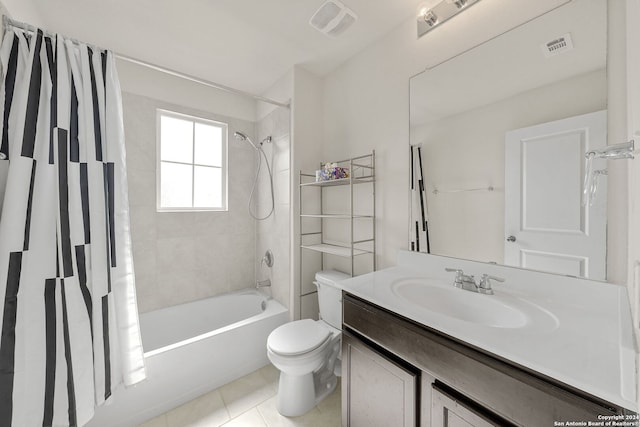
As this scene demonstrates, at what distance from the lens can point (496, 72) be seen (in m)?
1.10

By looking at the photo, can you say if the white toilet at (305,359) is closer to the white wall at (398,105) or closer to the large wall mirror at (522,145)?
the white wall at (398,105)

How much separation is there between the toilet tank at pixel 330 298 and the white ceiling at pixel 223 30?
1.68 meters

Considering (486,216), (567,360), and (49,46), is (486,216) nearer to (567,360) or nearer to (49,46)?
(567,360)

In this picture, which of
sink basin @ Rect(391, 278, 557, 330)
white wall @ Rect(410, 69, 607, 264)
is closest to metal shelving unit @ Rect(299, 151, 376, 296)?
white wall @ Rect(410, 69, 607, 264)

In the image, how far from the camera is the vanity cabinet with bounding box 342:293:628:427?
0.53 m

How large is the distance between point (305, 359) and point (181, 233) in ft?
5.17

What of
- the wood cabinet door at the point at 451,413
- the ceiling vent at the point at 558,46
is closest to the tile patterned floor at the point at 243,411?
the wood cabinet door at the point at 451,413

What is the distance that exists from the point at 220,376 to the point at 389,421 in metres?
1.23

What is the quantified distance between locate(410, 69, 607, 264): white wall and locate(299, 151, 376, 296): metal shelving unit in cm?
39

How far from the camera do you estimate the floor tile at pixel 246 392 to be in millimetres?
1426

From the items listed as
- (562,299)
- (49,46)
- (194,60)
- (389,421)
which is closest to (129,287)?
(49,46)

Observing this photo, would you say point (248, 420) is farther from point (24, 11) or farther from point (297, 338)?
point (24, 11)

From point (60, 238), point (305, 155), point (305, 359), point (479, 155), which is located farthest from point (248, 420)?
point (479, 155)

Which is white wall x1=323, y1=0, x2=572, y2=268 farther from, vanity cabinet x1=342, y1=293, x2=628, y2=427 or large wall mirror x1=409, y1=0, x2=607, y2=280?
vanity cabinet x1=342, y1=293, x2=628, y2=427
